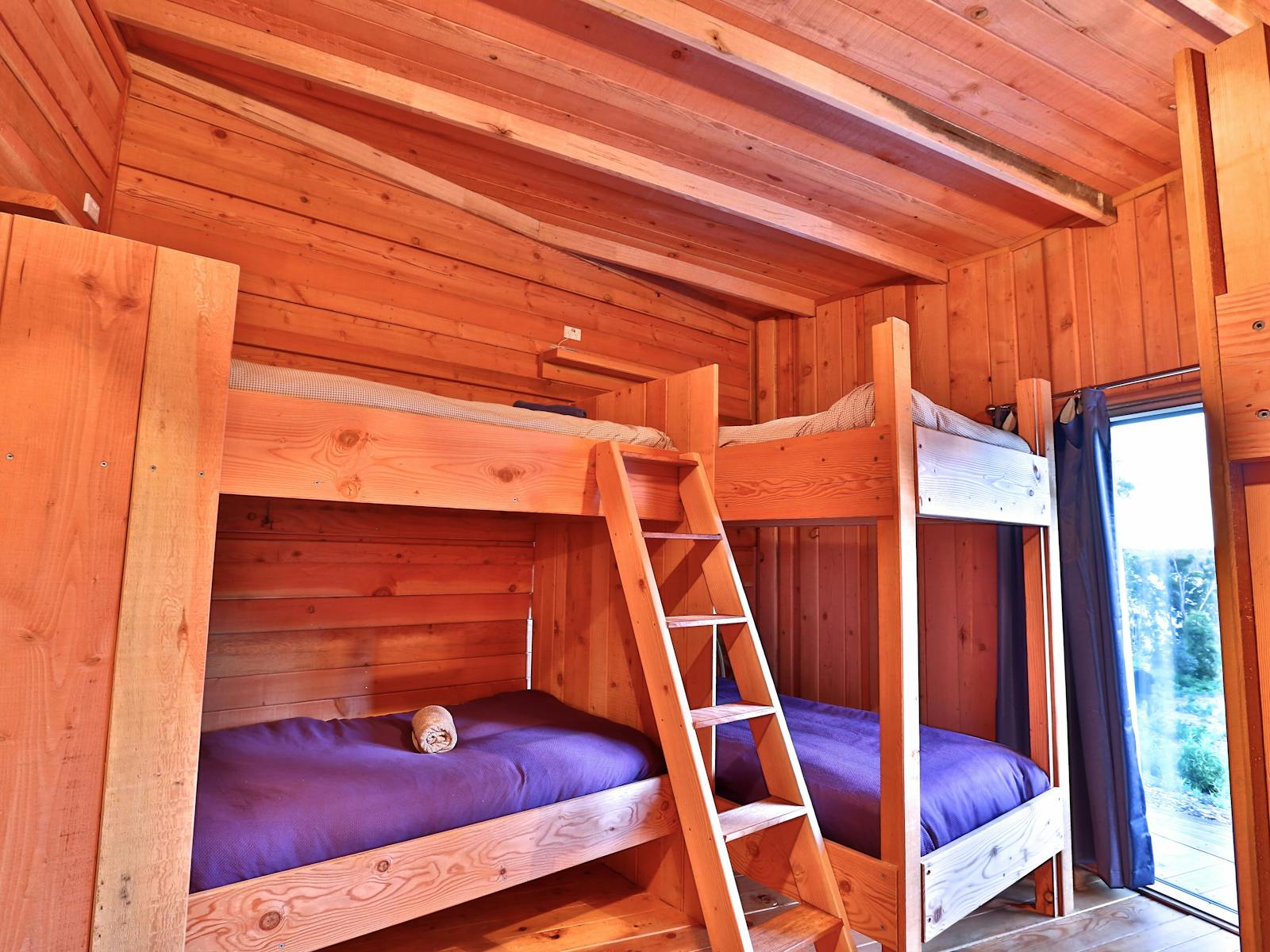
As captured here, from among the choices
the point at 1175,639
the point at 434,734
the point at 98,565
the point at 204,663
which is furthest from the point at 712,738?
the point at 1175,639

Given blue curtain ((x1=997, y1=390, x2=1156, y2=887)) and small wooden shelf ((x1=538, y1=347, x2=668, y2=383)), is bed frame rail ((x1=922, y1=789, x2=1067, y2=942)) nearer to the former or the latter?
blue curtain ((x1=997, y1=390, x2=1156, y2=887))

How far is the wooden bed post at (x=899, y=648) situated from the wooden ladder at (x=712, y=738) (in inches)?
9.4

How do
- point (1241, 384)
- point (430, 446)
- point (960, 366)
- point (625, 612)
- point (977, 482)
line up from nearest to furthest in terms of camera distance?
1. point (1241, 384)
2. point (430, 446)
3. point (977, 482)
4. point (625, 612)
5. point (960, 366)

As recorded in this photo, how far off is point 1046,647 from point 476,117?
117 inches


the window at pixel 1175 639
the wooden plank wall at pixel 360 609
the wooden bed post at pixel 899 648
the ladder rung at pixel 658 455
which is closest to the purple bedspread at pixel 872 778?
the wooden bed post at pixel 899 648

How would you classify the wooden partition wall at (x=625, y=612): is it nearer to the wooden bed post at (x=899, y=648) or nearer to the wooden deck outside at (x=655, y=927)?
the wooden deck outside at (x=655, y=927)

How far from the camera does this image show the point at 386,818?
1679 mm

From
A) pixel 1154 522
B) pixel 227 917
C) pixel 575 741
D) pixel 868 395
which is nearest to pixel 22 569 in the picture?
pixel 227 917

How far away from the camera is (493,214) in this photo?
3.22 metres

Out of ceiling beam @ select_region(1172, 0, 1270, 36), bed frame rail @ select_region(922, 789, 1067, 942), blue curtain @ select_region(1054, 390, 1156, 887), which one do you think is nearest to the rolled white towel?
bed frame rail @ select_region(922, 789, 1067, 942)

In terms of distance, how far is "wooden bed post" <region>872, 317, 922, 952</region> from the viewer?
191 cm

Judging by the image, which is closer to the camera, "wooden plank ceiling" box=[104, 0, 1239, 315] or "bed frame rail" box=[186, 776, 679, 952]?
"bed frame rail" box=[186, 776, 679, 952]

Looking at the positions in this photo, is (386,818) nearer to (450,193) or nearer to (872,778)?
(872,778)

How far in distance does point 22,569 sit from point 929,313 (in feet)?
12.2
